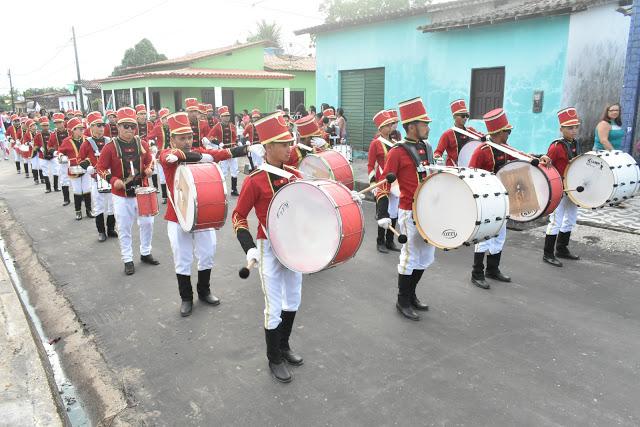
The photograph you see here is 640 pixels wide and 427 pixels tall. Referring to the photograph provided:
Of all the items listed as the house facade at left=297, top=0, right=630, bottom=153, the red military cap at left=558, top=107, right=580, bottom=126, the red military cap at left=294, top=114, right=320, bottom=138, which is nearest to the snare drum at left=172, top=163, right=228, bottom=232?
the red military cap at left=294, top=114, right=320, bottom=138

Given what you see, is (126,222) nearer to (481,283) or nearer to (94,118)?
(94,118)

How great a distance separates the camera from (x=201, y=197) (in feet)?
15.8

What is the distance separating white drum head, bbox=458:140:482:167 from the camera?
750cm

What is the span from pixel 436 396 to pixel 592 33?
10.8m

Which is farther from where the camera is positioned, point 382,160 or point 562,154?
point 382,160

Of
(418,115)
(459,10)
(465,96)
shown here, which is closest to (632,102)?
(465,96)

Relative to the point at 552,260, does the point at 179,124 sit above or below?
above

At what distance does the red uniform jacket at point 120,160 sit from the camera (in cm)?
665

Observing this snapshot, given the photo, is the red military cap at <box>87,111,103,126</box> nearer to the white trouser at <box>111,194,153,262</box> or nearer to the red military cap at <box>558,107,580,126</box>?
the white trouser at <box>111,194,153,262</box>

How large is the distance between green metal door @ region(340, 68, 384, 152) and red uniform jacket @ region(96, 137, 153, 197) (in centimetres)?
1065

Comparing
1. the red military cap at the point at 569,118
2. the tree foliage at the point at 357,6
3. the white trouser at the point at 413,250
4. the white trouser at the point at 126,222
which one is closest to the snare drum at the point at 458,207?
the white trouser at the point at 413,250

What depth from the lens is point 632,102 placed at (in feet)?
34.8

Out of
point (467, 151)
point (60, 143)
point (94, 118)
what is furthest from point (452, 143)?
point (60, 143)

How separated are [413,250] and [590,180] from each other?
2775 millimetres
